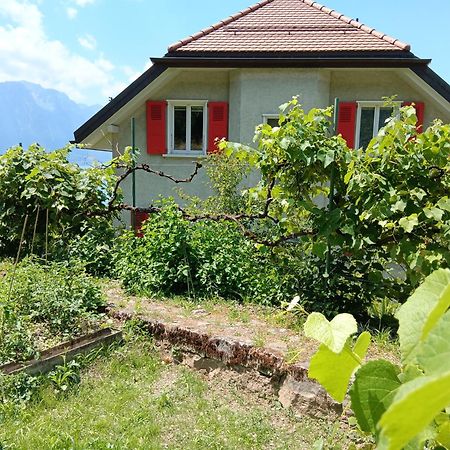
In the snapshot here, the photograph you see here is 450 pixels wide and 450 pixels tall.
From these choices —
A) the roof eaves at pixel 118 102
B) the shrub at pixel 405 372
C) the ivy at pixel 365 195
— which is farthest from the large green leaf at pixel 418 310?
the roof eaves at pixel 118 102

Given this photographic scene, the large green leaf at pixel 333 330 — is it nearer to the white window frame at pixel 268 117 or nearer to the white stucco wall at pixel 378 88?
the white window frame at pixel 268 117

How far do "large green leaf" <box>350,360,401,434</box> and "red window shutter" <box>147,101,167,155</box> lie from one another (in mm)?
11777

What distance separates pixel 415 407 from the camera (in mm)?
247

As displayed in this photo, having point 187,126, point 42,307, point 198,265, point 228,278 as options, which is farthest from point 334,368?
point 187,126

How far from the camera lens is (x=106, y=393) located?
3438 mm

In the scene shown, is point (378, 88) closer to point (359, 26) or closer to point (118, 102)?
point (359, 26)

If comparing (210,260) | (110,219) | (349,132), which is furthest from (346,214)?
(349,132)

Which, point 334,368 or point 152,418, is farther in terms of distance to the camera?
point 152,418

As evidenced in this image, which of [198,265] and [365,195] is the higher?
[365,195]

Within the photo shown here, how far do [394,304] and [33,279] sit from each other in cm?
350

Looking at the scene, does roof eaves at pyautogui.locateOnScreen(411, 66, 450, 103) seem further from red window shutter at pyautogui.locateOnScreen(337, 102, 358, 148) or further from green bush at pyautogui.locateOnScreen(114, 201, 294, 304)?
green bush at pyautogui.locateOnScreen(114, 201, 294, 304)

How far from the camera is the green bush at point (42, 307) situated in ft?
11.9

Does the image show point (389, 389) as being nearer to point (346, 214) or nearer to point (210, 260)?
point (346, 214)

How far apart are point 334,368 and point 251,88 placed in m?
11.5
